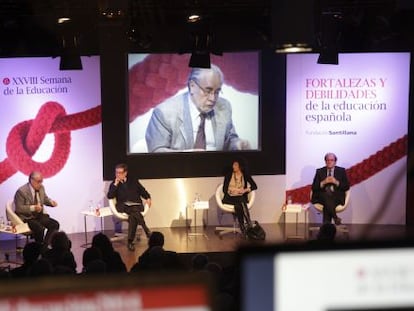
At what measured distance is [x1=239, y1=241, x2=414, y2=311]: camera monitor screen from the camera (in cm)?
112

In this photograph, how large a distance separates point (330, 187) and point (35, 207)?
360cm

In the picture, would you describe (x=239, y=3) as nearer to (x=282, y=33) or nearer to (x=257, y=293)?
(x=282, y=33)

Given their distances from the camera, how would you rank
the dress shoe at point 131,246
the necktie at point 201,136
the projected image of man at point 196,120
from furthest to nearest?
the necktie at point 201,136 < the projected image of man at point 196,120 < the dress shoe at point 131,246

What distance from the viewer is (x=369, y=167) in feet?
30.2

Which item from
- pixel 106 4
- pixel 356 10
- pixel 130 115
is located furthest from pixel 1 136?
pixel 356 10

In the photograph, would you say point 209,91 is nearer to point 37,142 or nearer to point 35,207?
point 37,142

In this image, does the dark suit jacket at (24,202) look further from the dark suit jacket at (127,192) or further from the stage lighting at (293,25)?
the stage lighting at (293,25)

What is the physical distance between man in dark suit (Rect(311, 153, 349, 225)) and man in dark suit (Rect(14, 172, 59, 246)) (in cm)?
324

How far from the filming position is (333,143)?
30.2 ft

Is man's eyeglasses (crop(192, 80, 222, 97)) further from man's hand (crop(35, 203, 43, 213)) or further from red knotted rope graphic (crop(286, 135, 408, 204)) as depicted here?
man's hand (crop(35, 203, 43, 213))

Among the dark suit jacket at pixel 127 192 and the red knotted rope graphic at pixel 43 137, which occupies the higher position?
the red knotted rope graphic at pixel 43 137

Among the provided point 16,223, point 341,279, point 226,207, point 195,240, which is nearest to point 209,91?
point 226,207

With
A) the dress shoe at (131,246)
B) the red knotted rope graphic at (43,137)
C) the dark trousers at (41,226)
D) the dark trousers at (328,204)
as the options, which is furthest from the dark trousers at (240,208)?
the dark trousers at (41,226)

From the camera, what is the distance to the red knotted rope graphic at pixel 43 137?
845 cm
